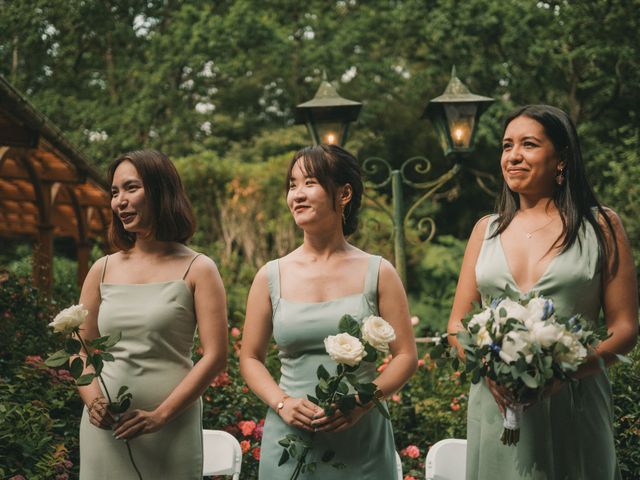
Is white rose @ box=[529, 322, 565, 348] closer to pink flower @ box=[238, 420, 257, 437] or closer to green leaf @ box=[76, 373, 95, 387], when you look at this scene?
green leaf @ box=[76, 373, 95, 387]

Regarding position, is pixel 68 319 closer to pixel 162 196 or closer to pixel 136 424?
pixel 136 424

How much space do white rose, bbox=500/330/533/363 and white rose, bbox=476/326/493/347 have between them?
42 millimetres

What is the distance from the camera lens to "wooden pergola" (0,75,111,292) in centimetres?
640

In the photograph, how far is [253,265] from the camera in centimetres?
1454

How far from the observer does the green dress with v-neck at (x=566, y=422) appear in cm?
244

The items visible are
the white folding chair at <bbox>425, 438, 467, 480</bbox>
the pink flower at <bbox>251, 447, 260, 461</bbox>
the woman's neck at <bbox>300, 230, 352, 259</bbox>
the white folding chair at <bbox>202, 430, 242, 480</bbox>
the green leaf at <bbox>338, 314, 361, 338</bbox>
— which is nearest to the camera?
the green leaf at <bbox>338, 314, 361, 338</bbox>

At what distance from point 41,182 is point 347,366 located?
7.52 meters

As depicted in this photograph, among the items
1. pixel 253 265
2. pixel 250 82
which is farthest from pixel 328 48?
pixel 253 265

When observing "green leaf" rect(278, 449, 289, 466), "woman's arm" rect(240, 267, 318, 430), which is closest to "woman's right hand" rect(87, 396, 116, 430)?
"woman's arm" rect(240, 267, 318, 430)

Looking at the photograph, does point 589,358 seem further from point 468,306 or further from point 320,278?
point 320,278

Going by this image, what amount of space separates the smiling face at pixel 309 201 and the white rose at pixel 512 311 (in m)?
0.76

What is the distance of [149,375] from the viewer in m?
2.63

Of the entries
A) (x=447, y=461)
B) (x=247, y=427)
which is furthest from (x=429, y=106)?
(x=447, y=461)

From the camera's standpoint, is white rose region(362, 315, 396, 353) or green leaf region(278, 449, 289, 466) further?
green leaf region(278, 449, 289, 466)
